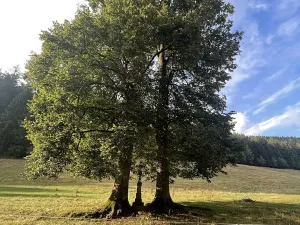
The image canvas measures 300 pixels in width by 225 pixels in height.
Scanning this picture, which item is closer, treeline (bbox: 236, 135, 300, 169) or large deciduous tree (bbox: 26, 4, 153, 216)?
large deciduous tree (bbox: 26, 4, 153, 216)

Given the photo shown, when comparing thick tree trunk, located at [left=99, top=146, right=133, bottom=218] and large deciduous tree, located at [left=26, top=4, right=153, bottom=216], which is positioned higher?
large deciduous tree, located at [left=26, top=4, right=153, bottom=216]

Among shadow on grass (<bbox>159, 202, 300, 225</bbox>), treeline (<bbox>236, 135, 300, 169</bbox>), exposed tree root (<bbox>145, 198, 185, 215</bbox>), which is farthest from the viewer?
treeline (<bbox>236, 135, 300, 169</bbox>)

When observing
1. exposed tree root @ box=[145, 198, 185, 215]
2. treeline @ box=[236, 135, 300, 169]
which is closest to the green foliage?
exposed tree root @ box=[145, 198, 185, 215]

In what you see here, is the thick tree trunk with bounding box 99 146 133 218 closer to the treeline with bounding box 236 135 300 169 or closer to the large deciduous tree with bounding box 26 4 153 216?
the large deciduous tree with bounding box 26 4 153 216

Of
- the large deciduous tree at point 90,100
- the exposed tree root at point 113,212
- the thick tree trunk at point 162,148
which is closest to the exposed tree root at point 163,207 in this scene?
the thick tree trunk at point 162,148

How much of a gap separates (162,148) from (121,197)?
3855mm

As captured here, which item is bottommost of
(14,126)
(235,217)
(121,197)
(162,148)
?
(235,217)

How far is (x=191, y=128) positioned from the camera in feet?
48.1

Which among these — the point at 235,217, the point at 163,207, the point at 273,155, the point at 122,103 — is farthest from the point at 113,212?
the point at 273,155

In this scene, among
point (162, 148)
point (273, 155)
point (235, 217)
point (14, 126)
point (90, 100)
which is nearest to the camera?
point (90, 100)

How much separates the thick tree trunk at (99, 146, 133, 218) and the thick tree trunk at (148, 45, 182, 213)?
1.73 metres

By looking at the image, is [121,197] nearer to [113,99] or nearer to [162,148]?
[162,148]

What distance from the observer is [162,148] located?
625 inches

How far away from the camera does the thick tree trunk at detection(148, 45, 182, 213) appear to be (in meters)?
15.7
